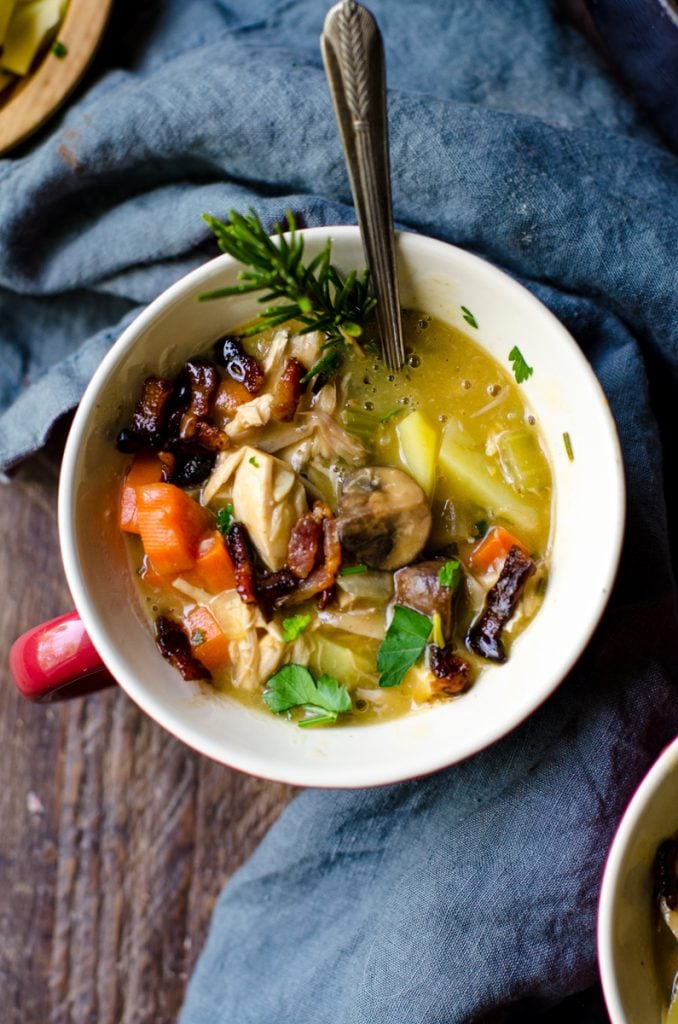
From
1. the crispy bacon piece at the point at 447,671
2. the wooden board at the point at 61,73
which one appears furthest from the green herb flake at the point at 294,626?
the wooden board at the point at 61,73

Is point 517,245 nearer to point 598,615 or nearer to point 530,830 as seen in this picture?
point 598,615

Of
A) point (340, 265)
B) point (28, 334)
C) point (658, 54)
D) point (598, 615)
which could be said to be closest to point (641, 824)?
point (598, 615)

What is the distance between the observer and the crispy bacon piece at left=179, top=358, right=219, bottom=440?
2744mm

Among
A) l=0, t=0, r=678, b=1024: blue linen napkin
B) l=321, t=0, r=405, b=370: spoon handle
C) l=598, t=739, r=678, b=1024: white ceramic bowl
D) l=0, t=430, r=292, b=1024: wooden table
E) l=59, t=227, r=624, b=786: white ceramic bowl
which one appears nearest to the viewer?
l=321, t=0, r=405, b=370: spoon handle

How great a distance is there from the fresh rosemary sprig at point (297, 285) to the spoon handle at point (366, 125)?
6 cm

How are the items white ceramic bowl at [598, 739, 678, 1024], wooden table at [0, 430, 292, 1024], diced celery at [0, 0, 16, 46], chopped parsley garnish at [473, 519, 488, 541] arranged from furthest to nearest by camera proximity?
wooden table at [0, 430, 292, 1024]
diced celery at [0, 0, 16, 46]
chopped parsley garnish at [473, 519, 488, 541]
white ceramic bowl at [598, 739, 678, 1024]

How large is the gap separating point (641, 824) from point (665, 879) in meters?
0.27

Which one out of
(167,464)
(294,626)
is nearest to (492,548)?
(294,626)

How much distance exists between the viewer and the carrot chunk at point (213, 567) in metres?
2.71

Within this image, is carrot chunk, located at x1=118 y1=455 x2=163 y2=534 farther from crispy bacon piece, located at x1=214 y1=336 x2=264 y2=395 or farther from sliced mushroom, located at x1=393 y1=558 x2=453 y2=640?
→ sliced mushroom, located at x1=393 y1=558 x2=453 y2=640

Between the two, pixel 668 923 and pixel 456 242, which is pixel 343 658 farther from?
pixel 456 242

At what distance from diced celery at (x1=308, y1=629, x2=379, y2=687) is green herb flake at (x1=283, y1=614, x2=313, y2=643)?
40 millimetres

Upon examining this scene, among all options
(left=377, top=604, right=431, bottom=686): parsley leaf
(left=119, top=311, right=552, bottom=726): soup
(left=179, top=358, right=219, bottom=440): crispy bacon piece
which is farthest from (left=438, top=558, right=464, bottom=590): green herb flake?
(left=179, top=358, right=219, bottom=440): crispy bacon piece

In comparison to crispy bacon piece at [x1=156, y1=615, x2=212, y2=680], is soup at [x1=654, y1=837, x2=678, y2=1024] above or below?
below
